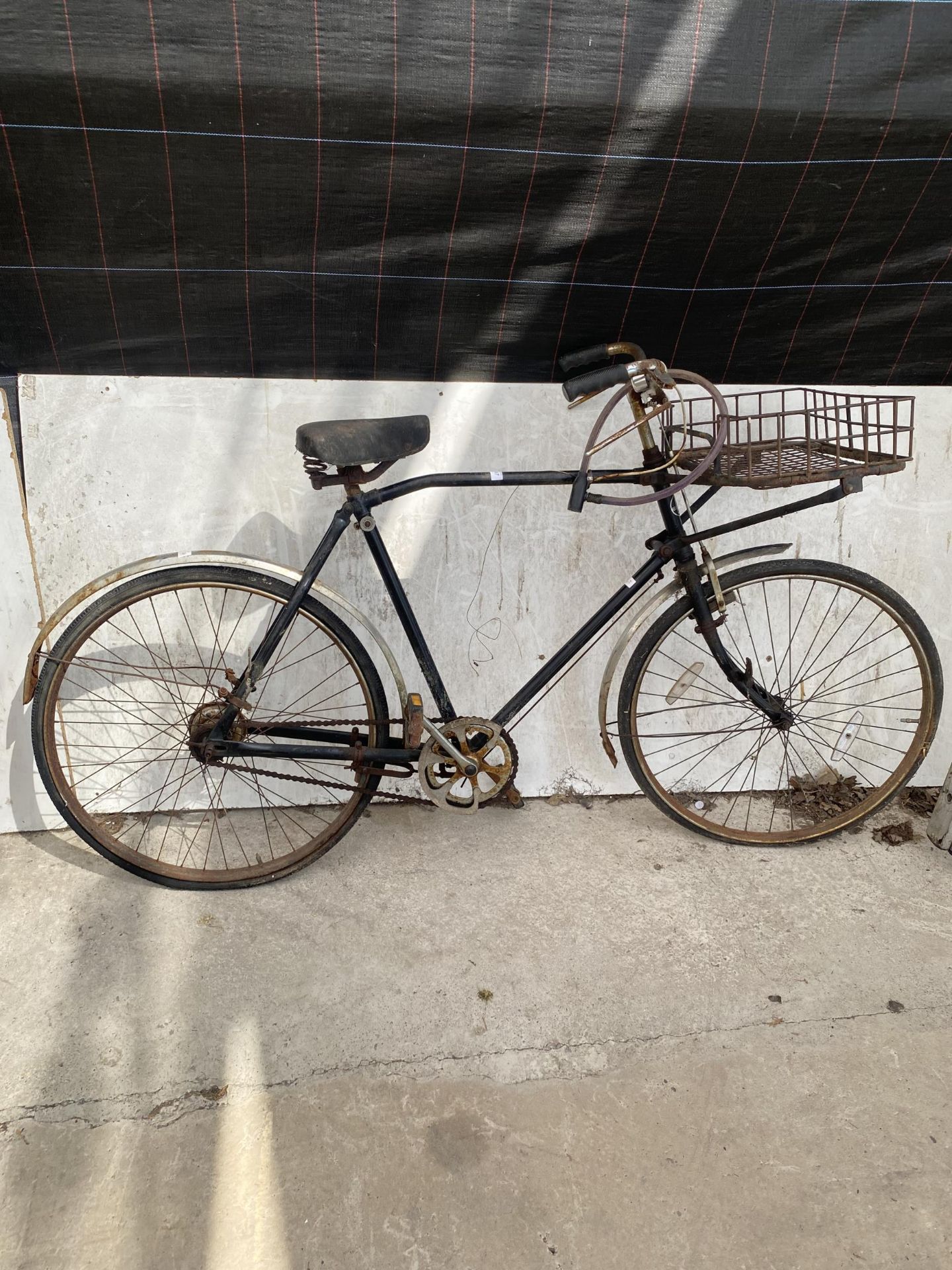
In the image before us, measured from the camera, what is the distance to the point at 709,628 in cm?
249

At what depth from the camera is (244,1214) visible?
171 centimetres

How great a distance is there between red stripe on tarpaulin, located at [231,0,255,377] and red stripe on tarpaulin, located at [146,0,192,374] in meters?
0.17

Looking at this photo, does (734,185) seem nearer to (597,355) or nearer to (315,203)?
(597,355)

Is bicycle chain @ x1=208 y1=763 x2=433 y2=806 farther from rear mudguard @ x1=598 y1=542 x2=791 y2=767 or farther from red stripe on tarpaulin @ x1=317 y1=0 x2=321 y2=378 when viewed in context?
red stripe on tarpaulin @ x1=317 y1=0 x2=321 y2=378

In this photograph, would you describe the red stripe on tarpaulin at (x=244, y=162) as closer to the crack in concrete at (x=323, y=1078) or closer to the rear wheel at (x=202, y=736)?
the rear wheel at (x=202, y=736)

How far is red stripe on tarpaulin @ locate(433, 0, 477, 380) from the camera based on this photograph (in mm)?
2100

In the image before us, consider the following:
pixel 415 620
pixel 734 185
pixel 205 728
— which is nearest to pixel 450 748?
pixel 415 620

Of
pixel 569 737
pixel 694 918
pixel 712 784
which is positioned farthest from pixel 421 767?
pixel 712 784

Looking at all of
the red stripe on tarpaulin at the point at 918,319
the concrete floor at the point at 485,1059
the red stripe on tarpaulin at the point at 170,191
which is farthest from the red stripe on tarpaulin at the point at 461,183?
the concrete floor at the point at 485,1059

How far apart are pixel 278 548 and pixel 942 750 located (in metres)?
Result: 2.33

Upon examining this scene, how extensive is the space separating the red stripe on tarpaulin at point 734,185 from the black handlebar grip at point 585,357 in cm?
27

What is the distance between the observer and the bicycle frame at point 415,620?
2.30 m

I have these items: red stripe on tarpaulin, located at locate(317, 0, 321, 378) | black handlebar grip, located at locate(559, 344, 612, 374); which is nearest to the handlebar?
black handlebar grip, located at locate(559, 344, 612, 374)

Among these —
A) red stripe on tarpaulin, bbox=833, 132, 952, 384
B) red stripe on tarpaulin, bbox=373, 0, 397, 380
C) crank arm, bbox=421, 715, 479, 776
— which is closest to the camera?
red stripe on tarpaulin, bbox=373, 0, 397, 380
